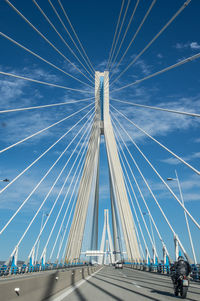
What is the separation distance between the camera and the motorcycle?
33.7ft

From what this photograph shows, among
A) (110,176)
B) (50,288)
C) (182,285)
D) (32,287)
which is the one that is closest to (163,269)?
(110,176)

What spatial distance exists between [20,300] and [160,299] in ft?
14.1

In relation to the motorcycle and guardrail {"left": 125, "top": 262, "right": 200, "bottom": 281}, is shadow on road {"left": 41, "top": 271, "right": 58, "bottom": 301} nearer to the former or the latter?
the motorcycle

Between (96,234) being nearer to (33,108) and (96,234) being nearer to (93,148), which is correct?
(93,148)

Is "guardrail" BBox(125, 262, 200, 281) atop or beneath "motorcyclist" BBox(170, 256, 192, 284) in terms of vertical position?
atop

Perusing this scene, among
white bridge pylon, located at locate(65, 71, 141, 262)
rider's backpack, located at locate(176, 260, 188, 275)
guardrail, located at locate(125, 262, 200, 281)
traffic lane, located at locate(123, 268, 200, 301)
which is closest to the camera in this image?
traffic lane, located at locate(123, 268, 200, 301)

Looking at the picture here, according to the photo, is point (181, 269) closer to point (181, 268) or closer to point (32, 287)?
point (181, 268)

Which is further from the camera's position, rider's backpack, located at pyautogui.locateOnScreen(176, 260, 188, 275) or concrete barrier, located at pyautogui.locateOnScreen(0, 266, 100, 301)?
rider's backpack, located at pyautogui.locateOnScreen(176, 260, 188, 275)

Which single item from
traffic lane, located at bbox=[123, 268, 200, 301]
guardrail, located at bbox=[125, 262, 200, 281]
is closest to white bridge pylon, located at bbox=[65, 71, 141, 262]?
guardrail, located at bbox=[125, 262, 200, 281]

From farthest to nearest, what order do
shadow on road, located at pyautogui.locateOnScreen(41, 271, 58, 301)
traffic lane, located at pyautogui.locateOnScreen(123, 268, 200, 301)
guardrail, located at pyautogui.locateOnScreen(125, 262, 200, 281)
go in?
guardrail, located at pyautogui.locateOnScreen(125, 262, 200, 281) < traffic lane, located at pyautogui.locateOnScreen(123, 268, 200, 301) < shadow on road, located at pyautogui.locateOnScreen(41, 271, 58, 301)

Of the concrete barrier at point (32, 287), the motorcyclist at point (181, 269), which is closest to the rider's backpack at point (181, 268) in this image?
the motorcyclist at point (181, 269)

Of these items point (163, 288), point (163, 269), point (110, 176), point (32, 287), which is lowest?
point (32, 287)

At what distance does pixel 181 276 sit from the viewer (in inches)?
417

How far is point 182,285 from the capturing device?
10.3 meters
